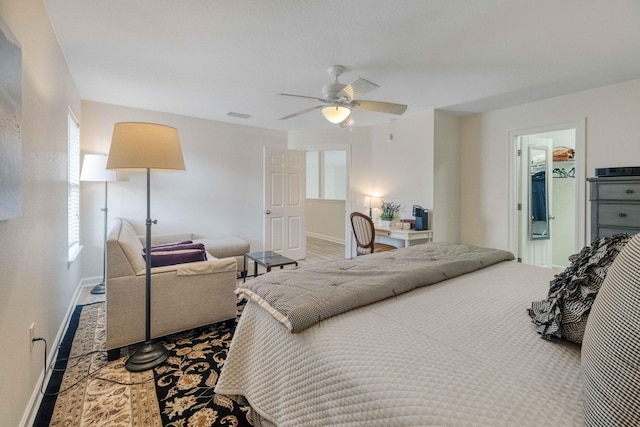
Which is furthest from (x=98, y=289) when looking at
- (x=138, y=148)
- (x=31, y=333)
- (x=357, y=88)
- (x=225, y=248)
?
(x=357, y=88)

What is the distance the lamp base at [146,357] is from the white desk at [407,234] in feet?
A: 10.3

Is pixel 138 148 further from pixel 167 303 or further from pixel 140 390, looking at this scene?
pixel 140 390

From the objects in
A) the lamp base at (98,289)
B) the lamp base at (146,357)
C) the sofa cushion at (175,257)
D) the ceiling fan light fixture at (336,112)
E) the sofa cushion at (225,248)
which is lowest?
the lamp base at (146,357)

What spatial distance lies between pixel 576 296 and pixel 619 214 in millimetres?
2696

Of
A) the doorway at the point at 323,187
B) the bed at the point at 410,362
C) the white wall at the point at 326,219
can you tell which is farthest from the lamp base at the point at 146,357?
the doorway at the point at 323,187

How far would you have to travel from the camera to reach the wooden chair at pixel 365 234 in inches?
154

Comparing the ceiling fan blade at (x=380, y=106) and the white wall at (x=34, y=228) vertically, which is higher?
the ceiling fan blade at (x=380, y=106)

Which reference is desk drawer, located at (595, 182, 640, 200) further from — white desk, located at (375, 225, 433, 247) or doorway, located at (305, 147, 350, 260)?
doorway, located at (305, 147, 350, 260)

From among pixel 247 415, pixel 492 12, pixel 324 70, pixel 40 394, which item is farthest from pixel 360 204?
pixel 40 394

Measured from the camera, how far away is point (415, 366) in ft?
2.87

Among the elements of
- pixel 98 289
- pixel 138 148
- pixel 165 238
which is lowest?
pixel 98 289

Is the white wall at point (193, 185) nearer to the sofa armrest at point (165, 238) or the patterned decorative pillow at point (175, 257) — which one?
the sofa armrest at point (165, 238)

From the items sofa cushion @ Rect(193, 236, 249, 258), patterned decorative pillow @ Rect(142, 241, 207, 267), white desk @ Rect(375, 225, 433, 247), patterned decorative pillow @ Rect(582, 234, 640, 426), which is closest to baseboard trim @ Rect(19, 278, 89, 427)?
patterned decorative pillow @ Rect(142, 241, 207, 267)

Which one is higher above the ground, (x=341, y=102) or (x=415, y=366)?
(x=341, y=102)
